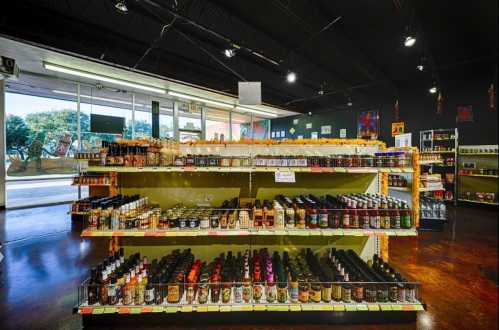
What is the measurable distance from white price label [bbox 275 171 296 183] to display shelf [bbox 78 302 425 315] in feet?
3.35

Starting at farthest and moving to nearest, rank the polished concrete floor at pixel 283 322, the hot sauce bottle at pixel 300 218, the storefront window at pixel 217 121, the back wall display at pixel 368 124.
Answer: the storefront window at pixel 217 121 < the back wall display at pixel 368 124 < the polished concrete floor at pixel 283 322 < the hot sauce bottle at pixel 300 218

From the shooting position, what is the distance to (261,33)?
18.6 feet

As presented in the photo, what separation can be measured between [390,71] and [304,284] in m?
8.01

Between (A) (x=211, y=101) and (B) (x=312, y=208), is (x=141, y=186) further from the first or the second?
(A) (x=211, y=101)

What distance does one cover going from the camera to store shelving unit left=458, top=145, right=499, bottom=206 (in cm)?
673

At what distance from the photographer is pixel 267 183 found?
8.99 feet

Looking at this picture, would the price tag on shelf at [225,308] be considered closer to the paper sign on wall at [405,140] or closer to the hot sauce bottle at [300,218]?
the hot sauce bottle at [300,218]

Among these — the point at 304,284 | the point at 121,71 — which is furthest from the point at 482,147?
the point at 121,71

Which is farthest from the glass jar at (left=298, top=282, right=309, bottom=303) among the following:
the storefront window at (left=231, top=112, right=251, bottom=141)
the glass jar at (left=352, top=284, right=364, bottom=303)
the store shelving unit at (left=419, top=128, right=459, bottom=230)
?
the storefront window at (left=231, top=112, right=251, bottom=141)

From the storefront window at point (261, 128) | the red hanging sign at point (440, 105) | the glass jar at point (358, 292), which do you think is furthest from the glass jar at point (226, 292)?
the storefront window at point (261, 128)

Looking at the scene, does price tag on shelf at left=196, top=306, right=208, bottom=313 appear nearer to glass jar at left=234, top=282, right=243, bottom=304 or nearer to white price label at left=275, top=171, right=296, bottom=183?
glass jar at left=234, top=282, right=243, bottom=304

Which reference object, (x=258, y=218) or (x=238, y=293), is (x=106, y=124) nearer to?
(x=258, y=218)

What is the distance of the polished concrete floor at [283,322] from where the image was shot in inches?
88.0

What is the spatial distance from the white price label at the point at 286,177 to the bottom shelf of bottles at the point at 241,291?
2.65 ft
